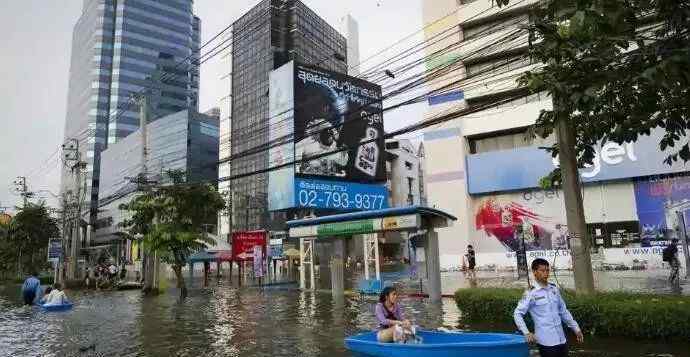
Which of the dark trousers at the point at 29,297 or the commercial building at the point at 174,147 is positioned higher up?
the commercial building at the point at 174,147

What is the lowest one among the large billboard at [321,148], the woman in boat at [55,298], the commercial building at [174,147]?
the woman in boat at [55,298]

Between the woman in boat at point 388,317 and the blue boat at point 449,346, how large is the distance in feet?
0.75

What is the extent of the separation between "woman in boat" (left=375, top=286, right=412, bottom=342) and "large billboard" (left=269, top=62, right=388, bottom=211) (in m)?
36.5

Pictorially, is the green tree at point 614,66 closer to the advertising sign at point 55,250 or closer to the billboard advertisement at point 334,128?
the billboard advertisement at point 334,128

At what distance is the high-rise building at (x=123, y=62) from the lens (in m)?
123

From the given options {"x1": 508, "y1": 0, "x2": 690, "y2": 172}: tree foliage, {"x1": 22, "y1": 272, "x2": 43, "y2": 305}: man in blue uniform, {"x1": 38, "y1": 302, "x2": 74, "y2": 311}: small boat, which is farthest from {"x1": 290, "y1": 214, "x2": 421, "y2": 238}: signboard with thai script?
{"x1": 22, "y1": 272, "x2": 43, "y2": 305}: man in blue uniform

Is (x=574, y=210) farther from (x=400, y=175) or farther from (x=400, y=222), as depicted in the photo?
(x=400, y=175)

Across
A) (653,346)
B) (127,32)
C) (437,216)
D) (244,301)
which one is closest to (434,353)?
(653,346)

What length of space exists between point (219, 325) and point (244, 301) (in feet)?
26.9

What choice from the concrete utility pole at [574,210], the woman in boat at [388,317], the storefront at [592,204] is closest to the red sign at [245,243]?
the storefront at [592,204]

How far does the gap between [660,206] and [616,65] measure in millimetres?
26463

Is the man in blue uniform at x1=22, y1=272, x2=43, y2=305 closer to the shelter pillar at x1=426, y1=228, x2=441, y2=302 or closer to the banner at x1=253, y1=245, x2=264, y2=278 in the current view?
the banner at x1=253, y1=245, x2=264, y2=278

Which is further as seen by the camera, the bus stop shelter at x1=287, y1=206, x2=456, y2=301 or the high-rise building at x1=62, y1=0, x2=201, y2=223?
the high-rise building at x1=62, y1=0, x2=201, y2=223

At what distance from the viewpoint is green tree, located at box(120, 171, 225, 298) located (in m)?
28.4
